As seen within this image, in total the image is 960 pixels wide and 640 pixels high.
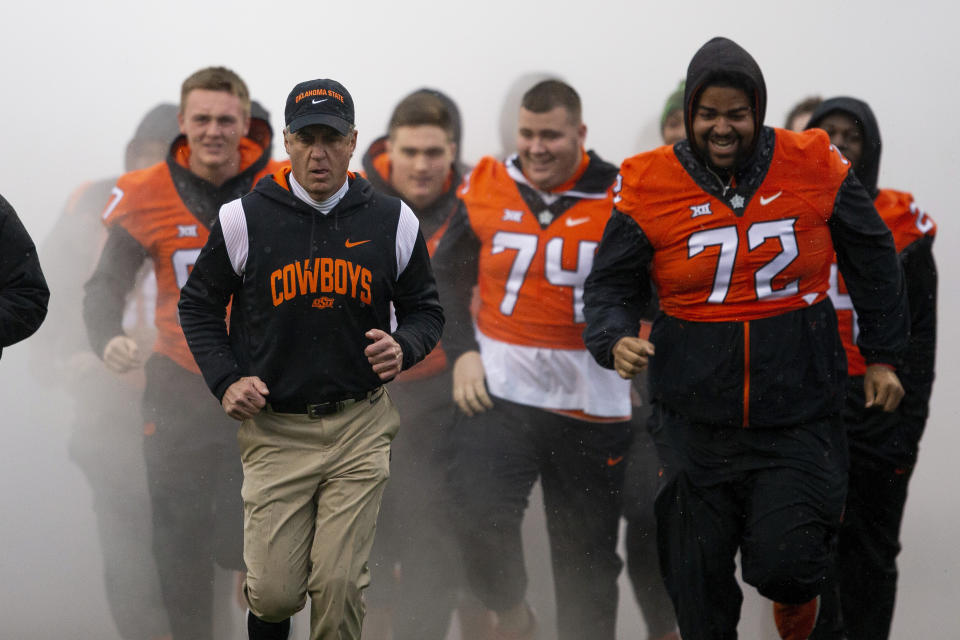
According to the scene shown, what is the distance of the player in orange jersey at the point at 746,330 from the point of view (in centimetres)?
349

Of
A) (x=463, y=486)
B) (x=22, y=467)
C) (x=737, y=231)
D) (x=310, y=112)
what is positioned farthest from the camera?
(x=22, y=467)

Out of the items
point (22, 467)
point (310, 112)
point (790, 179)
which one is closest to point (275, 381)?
point (310, 112)

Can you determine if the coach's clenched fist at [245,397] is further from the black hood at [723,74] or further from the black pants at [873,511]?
the black pants at [873,511]

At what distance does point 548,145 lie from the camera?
4.46 metres

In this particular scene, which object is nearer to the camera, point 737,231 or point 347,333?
point 347,333

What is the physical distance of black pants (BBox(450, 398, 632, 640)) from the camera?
4391 mm

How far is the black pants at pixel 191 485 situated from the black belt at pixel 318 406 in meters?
1.47

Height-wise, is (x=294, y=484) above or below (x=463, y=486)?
above

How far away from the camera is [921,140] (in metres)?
5.40

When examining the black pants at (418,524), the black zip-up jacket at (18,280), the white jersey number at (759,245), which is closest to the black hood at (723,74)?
the white jersey number at (759,245)

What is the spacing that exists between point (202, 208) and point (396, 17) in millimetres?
1459

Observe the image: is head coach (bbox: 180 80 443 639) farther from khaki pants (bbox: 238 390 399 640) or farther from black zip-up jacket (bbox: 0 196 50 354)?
black zip-up jacket (bbox: 0 196 50 354)

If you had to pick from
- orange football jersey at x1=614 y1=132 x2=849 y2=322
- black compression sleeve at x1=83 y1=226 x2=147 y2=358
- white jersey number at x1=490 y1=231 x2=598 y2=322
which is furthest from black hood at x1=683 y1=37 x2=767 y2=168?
black compression sleeve at x1=83 y1=226 x2=147 y2=358

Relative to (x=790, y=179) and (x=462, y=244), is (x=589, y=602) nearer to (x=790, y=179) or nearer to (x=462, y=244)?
(x=462, y=244)
